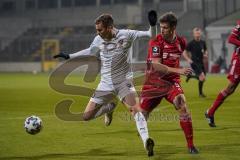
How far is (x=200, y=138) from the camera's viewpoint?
453 inches

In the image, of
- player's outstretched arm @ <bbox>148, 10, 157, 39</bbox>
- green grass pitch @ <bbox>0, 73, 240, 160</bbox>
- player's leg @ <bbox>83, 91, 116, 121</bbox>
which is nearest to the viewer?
player's outstretched arm @ <bbox>148, 10, 157, 39</bbox>

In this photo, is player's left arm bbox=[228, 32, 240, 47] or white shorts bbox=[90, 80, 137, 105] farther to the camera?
player's left arm bbox=[228, 32, 240, 47]

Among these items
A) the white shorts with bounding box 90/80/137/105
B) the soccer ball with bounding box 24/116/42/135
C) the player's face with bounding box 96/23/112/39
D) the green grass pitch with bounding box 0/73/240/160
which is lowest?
the green grass pitch with bounding box 0/73/240/160

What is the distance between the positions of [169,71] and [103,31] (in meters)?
1.31

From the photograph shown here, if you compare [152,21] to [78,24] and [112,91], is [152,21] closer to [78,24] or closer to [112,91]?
[112,91]

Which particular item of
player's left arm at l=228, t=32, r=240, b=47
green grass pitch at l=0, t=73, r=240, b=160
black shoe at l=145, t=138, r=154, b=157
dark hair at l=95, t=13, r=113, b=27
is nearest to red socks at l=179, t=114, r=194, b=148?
green grass pitch at l=0, t=73, r=240, b=160

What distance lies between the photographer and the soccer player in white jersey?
970cm

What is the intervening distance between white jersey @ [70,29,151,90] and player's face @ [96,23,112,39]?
138 millimetres

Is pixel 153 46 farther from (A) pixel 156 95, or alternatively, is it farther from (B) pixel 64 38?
(B) pixel 64 38

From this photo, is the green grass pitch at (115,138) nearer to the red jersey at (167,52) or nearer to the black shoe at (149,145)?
the black shoe at (149,145)

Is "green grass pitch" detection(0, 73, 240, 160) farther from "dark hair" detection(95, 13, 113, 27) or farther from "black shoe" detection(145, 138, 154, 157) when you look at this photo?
"dark hair" detection(95, 13, 113, 27)

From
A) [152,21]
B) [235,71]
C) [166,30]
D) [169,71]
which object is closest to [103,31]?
[152,21]

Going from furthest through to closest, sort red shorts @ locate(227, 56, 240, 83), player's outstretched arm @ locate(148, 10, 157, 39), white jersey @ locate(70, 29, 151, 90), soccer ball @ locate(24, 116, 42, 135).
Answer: red shorts @ locate(227, 56, 240, 83)
soccer ball @ locate(24, 116, 42, 135)
white jersey @ locate(70, 29, 151, 90)
player's outstretched arm @ locate(148, 10, 157, 39)

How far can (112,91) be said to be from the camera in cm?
1023
